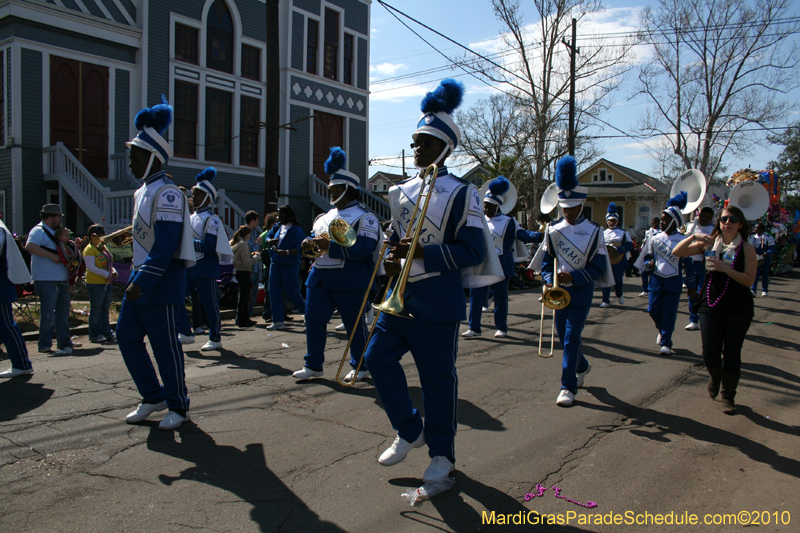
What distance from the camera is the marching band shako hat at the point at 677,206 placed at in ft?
26.8

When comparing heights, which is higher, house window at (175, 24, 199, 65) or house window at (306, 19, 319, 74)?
house window at (306, 19, 319, 74)

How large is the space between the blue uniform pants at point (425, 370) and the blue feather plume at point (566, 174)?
2.59 metres

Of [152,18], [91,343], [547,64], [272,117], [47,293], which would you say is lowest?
[91,343]

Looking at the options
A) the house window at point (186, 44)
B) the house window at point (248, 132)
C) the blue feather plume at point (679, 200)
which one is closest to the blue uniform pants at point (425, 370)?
the blue feather plume at point (679, 200)

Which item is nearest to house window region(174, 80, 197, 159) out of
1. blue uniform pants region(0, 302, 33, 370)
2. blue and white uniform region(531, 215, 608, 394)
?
blue uniform pants region(0, 302, 33, 370)

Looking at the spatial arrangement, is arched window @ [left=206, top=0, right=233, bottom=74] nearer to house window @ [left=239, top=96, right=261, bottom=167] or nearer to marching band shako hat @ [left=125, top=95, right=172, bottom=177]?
house window @ [left=239, top=96, right=261, bottom=167]

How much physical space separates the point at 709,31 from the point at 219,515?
112 ft

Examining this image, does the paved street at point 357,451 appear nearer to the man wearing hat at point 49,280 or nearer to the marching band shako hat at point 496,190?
the man wearing hat at point 49,280

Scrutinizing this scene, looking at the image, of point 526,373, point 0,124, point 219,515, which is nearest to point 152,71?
point 0,124

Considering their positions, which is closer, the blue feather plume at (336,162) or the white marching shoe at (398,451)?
the white marching shoe at (398,451)

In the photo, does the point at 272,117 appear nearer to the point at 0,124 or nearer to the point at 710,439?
the point at 0,124

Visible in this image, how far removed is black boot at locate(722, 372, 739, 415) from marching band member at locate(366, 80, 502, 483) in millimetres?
3040

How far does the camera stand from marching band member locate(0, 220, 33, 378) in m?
5.86

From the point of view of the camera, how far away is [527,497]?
338 centimetres
